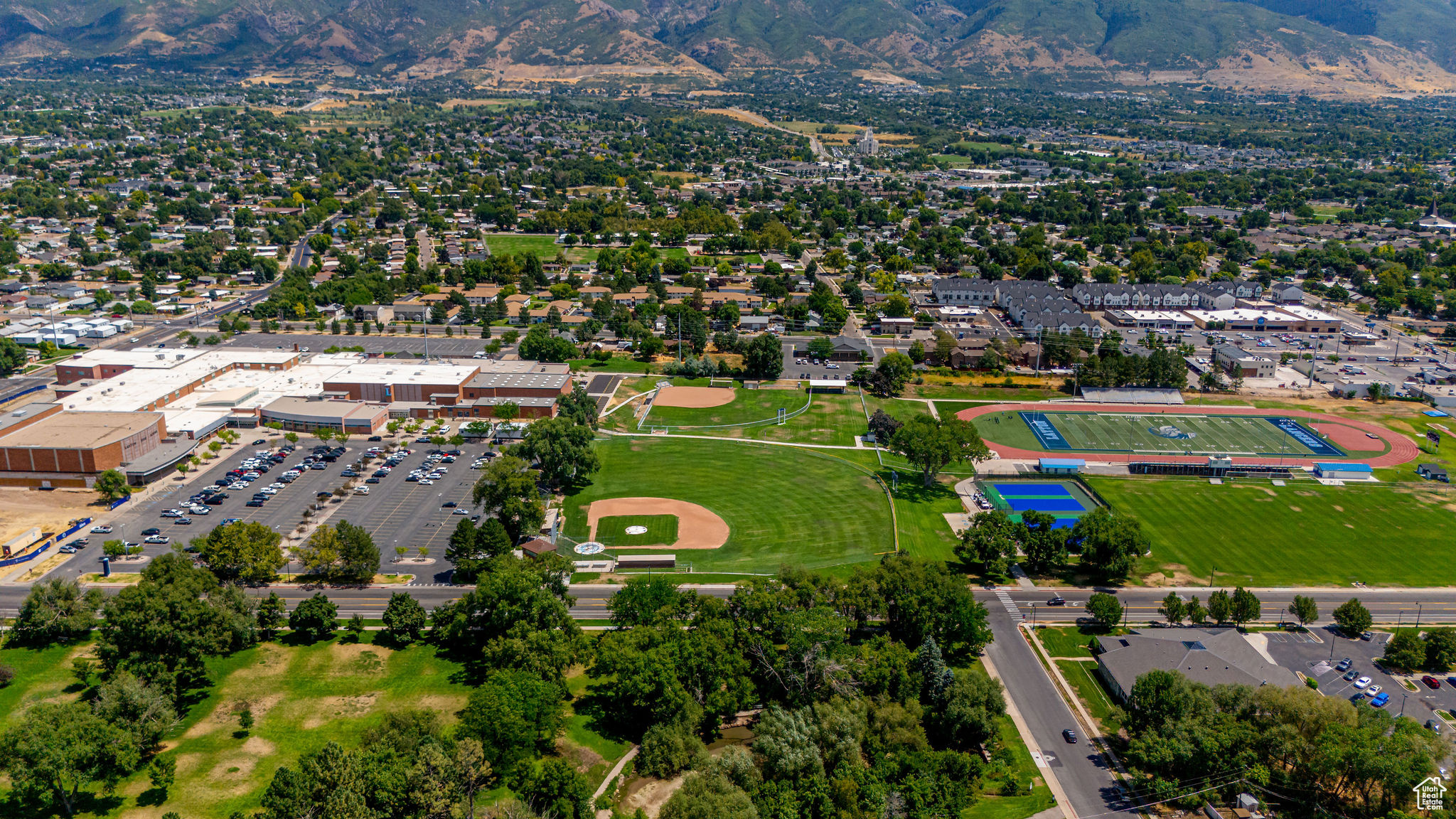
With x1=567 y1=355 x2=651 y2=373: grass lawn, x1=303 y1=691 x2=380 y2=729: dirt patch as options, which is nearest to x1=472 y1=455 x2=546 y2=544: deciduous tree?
x1=303 y1=691 x2=380 y2=729: dirt patch

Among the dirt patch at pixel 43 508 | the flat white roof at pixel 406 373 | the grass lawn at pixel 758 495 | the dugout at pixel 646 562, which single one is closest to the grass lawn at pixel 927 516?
the grass lawn at pixel 758 495

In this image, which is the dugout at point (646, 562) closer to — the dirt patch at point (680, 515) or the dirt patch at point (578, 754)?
the dirt patch at point (680, 515)

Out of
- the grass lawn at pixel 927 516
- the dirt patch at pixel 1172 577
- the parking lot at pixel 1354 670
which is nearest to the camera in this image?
the parking lot at pixel 1354 670

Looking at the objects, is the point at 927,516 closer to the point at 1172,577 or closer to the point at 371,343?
the point at 1172,577

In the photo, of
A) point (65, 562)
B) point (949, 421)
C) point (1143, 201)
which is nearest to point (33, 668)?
point (65, 562)

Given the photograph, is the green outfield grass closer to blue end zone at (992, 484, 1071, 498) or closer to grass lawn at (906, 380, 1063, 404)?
Result: grass lawn at (906, 380, 1063, 404)

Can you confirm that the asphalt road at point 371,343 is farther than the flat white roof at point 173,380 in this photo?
Yes
